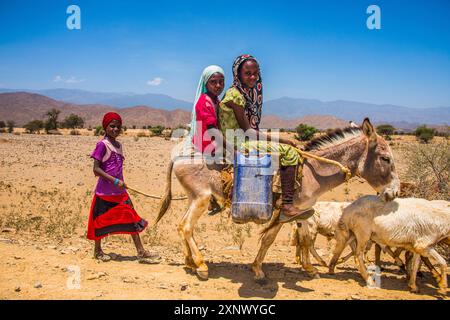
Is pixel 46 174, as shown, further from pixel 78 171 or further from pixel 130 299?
pixel 130 299

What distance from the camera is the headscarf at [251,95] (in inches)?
215

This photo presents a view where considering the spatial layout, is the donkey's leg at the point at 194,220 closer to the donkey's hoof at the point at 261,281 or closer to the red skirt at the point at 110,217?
the donkey's hoof at the point at 261,281

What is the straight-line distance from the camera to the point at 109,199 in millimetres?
6328

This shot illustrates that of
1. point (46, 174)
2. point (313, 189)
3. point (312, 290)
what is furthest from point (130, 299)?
point (46, 174)

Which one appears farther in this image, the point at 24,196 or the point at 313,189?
the point at 24,196

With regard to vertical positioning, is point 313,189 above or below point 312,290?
above

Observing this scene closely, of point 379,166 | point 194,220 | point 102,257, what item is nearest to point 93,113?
point 102,257

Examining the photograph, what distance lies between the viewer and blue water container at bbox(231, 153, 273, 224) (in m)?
5.22

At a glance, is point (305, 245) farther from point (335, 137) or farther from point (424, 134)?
point (424, 134)

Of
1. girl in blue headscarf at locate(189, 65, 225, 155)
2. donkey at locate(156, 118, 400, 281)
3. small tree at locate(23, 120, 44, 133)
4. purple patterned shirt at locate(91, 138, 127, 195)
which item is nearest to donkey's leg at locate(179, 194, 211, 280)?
donkey at locate(156, 118, 400, 281)

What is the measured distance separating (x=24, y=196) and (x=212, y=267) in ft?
24.2

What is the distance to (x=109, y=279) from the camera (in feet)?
17.5

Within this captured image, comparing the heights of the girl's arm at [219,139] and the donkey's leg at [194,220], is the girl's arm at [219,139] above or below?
above

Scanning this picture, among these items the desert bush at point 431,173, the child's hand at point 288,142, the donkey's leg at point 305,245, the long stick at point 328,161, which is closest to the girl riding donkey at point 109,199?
the donkey's leg at point 305,245
